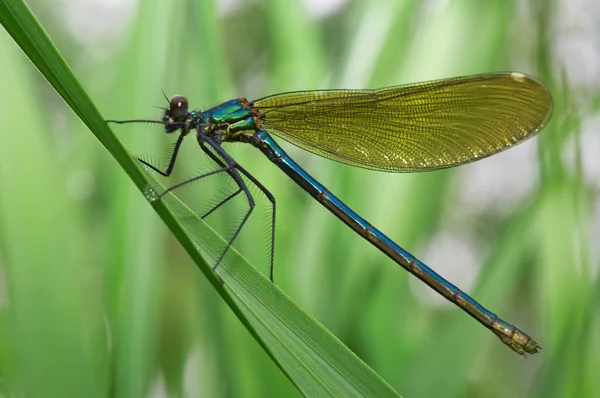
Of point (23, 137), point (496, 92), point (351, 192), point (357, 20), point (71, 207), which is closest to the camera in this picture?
point (23, 137)

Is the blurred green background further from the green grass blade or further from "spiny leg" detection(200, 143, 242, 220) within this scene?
the green grass blade

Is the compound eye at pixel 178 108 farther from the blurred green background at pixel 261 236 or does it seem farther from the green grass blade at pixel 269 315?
the green grass blade at pixel 269 315

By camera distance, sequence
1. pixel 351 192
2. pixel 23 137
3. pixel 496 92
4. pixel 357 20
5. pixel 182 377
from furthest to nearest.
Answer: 1. pixel 357 20
2. pixel 351 192
3. pixel 496 92
4. pixel 182 377
5. pixel 23 137

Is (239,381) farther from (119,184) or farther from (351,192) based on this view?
(351,192)

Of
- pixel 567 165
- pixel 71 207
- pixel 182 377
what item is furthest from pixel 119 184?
pixel 567 165

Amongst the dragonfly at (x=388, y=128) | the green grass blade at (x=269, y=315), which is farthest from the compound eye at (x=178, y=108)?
the green grass blade at (x=269, y=315)

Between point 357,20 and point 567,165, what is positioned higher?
point 357,20

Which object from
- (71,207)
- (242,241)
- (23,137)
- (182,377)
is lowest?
(182,377)

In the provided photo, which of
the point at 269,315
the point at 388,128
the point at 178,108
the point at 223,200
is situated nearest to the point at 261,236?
the point at 223,200
